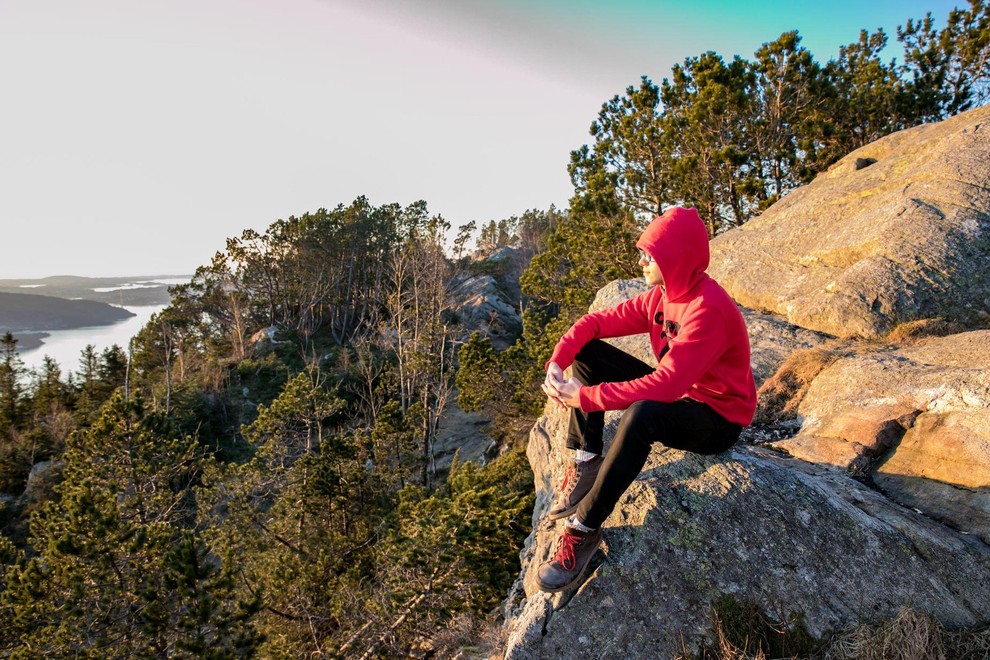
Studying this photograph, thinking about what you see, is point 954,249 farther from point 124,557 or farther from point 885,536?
point 124,557

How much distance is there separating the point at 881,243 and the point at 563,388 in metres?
6.28

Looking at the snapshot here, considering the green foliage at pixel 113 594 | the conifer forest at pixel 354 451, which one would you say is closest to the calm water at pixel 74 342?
the conifer forest at pixel 354 451

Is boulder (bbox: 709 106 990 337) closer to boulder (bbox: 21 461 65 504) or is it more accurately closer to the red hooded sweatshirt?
the red hooded sweatshirt

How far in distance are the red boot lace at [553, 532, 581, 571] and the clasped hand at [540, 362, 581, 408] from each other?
2.40 ft

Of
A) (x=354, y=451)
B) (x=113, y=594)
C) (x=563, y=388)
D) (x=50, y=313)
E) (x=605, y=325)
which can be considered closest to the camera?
(x=563, y=388)

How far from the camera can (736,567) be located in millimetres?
2641

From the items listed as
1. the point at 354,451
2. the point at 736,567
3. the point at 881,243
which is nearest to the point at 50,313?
the point at 354,451

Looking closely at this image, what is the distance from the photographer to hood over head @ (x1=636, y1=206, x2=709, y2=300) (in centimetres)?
268

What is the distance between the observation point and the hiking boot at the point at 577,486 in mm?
2967

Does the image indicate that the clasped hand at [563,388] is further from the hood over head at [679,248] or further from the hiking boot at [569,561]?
the hood over head at [679,248]

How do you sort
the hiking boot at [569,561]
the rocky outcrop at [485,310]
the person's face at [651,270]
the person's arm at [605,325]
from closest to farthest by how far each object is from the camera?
the hiking boot at [569,561] < the person's face at [651,270] < the person's arm at [605,325] < the rocky outcrop at [485,310]

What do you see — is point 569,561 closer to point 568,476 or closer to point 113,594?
point 568,476

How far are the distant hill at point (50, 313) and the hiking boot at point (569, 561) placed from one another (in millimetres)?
65222

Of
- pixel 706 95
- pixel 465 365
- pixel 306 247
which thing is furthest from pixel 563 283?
pixel 306 247
